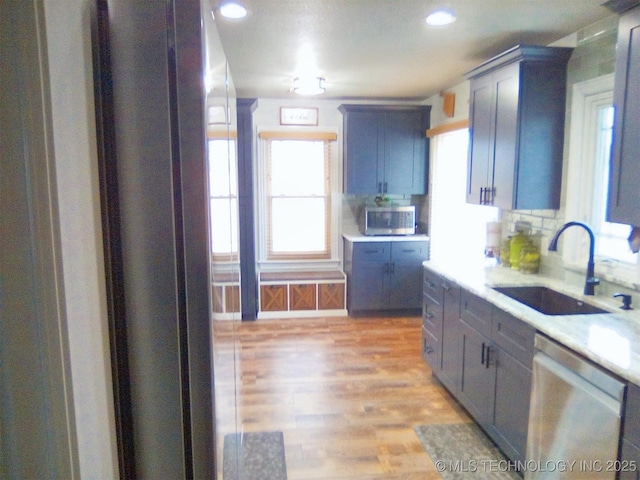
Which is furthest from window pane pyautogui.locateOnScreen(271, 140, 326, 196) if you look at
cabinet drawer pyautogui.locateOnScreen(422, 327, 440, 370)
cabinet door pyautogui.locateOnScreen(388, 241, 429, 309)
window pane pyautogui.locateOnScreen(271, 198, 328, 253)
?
cabinet drawer pyautogui.locateOnScreen(422, 327, 440, 370)

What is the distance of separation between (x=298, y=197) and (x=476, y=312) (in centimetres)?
319

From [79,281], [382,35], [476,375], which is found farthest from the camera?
[382,35]

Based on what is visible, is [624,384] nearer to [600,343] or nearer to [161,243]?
[600,343]

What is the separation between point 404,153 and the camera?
5.20m

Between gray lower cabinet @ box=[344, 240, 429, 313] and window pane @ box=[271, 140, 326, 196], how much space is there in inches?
36.3

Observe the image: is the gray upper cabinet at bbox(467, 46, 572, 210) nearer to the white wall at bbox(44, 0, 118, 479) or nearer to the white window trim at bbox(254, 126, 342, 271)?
the white window trim at bbox(254, 126, 342, 271)

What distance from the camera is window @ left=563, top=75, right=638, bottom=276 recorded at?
2562mm

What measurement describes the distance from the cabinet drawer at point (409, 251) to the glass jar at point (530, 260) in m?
1.97

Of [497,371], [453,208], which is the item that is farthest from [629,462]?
[453,208]

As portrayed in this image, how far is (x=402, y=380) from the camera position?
354cm

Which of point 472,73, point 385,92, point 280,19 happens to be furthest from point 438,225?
point 280,19

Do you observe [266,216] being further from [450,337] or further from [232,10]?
[232,10]

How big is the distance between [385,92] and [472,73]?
66.4 inches

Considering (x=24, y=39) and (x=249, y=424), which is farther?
(x=249, y=424)
